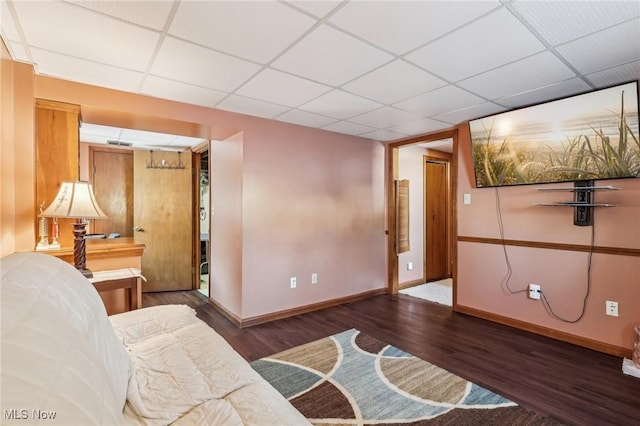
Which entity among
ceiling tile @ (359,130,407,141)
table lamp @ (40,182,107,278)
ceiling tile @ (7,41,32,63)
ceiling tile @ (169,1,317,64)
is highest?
ceiling tile @ (359,130,407,141)

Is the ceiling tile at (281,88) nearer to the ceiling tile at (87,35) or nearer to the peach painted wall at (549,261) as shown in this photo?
the ceiling tile at (87,35)

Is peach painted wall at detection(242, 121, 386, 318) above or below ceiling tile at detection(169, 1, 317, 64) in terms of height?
below

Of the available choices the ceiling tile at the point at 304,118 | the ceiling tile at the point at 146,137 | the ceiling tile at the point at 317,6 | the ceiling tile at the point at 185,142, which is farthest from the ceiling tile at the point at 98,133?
the ceiling tile at the point at 317,6

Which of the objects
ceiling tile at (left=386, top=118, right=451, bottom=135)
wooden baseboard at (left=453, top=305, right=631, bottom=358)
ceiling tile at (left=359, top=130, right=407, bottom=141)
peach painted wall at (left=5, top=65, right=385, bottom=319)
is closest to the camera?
wooden baseboard at (left=453, top=305, right=631, bottom=358)

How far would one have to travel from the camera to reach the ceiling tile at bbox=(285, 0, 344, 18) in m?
1.54

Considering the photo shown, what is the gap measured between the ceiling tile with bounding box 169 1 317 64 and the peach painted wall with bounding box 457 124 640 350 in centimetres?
267

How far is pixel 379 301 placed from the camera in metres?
4.24

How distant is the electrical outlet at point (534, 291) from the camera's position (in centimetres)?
309

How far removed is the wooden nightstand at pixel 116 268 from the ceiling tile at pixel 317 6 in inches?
95.2

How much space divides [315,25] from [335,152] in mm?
2396

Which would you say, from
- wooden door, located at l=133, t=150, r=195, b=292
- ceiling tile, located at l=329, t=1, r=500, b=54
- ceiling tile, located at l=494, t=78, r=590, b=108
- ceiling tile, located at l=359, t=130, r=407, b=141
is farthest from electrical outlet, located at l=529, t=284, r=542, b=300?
wooden door, located at l=133, t=150, r=195, b=292

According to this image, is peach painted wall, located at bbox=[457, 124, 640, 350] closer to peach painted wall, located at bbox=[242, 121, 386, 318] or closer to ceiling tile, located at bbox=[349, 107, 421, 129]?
ceiling tile, located at bbox=[349, 107, 421, 129]

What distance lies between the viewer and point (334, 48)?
1.96m

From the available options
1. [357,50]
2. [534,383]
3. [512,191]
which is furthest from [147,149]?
[534,383]
